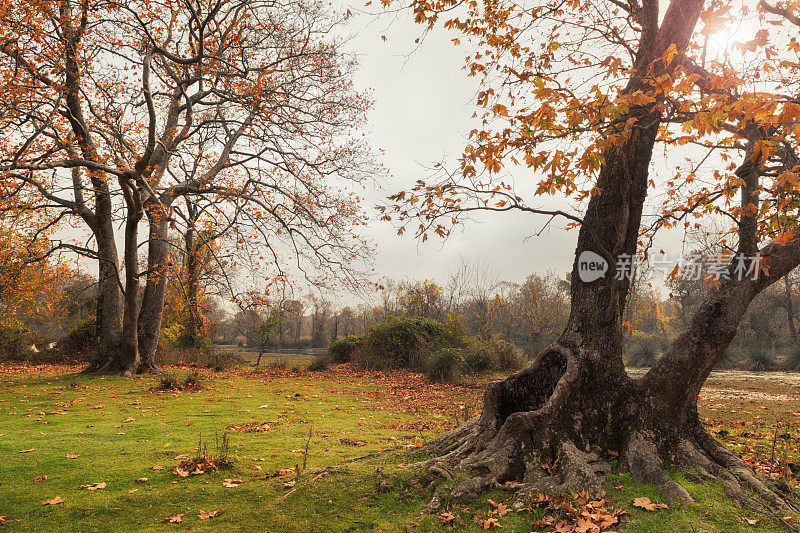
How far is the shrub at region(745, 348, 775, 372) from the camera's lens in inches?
886

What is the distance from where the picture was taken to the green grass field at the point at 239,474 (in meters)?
3.60

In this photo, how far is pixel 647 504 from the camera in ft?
11.9

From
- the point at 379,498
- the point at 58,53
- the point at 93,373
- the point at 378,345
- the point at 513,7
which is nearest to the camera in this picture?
the point at 379,498

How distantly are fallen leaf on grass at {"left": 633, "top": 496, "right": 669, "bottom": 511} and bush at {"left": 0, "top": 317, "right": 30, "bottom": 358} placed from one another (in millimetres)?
20733

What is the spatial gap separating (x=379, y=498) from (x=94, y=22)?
14.2 m

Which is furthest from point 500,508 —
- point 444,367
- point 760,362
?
point 760,362

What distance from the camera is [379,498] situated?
4.02 meters

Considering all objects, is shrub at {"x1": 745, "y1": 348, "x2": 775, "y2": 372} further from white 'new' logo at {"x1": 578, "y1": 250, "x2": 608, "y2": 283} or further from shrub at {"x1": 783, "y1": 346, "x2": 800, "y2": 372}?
white 'new' logo at {"x1": 578, "y1": 250, "x2": 608, "y2": 283}

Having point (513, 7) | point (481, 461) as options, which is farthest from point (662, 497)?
point (513, 7)

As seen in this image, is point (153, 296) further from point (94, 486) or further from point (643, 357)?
point (643, 357)

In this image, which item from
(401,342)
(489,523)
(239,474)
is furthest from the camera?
(401,342)

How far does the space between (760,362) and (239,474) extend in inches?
1075

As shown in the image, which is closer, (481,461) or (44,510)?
(44,510)

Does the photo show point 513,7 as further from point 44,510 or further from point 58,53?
point 58,53
